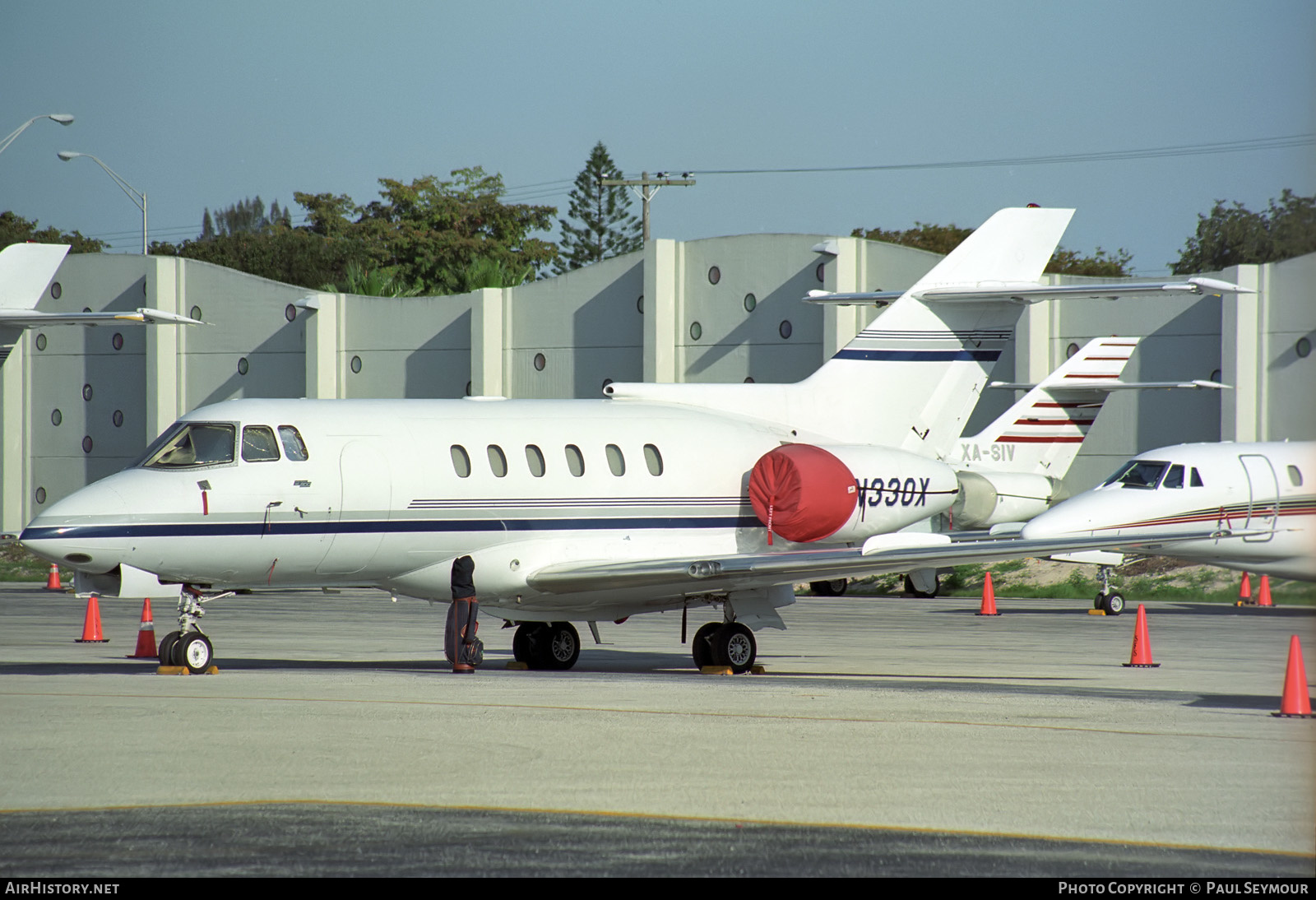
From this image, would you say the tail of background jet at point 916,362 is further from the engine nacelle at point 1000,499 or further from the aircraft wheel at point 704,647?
the engine nacelle at point 1000,499

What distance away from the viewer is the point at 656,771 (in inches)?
352

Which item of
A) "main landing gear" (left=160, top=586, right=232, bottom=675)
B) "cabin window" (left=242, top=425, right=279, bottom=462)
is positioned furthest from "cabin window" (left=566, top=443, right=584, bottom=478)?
"main landing gear" (left=160, top=586, right=232, bottom=675)

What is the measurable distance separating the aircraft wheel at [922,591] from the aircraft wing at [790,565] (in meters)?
17.7

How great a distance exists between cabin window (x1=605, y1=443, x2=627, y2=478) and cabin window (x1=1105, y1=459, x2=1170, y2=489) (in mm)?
10984

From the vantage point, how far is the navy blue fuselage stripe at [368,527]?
45.8ft

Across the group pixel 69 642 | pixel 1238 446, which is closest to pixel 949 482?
pixel 1238 446

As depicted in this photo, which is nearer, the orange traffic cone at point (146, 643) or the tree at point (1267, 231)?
the tree at point (1267, 231)

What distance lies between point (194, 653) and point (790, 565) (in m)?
5.89

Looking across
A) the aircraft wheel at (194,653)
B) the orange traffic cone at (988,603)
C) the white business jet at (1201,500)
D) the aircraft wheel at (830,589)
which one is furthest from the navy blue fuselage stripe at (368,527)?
the aircraft wheel at (830,589)

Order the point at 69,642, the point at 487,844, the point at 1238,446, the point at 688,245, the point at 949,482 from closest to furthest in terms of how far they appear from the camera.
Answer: the point at 487,844 → the point at 949,482 → the point at 69,642 → the point at 1238,446 → the point at 688,245

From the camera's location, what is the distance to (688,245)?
39.9 m

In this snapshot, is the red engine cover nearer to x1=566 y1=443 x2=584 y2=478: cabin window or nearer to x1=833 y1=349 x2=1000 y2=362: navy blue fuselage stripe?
x1=833 y1=349 x2=1000 y2=362: navy blue fuselage stripe
